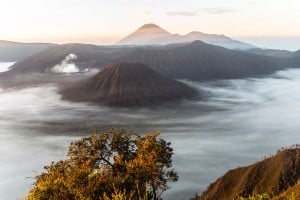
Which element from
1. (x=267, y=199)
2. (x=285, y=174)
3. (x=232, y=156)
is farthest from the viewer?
(x=232, y=156)

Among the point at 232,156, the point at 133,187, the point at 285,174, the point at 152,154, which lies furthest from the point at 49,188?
the point at 232,156

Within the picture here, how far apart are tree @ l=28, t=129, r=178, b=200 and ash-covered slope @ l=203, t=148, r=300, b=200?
2272cm

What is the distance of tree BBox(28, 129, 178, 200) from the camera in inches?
1109

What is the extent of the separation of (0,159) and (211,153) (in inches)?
3329

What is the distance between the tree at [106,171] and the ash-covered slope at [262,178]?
22721 mm

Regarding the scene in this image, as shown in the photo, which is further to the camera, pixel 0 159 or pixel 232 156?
pixel 0 159

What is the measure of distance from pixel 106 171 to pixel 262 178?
33.3 meters

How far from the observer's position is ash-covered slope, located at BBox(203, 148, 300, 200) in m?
59.5

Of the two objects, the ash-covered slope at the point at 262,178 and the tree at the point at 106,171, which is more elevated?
the tree at the point at 106,171

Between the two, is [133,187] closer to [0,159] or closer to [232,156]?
[232,156]

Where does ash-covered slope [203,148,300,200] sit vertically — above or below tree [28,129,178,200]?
below

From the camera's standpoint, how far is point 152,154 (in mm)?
36188

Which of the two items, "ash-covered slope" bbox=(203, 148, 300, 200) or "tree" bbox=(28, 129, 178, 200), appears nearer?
"tree" bbox=(28, 129, 178, 200)

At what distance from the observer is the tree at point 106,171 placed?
28172 mm
